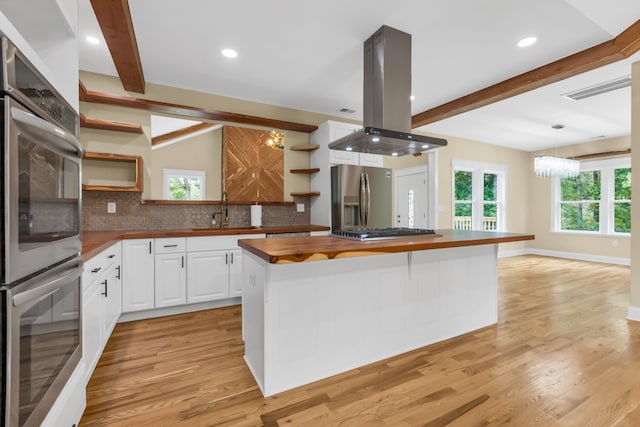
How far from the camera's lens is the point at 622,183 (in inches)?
237

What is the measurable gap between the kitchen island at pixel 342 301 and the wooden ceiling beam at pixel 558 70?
1.89 meters

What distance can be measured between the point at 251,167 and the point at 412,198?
3.52 meters

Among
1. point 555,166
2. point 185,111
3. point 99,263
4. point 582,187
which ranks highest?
point 185,111

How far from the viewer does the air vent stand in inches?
136

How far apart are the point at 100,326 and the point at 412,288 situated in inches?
89.8

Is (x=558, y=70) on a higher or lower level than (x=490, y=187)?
higher

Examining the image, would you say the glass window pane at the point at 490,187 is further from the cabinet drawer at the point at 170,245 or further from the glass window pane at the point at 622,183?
the cabinet drawer at the point at 170,245

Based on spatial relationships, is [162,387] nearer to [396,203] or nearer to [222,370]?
[222,370]

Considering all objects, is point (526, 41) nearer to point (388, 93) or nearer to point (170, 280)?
point (388, 93)

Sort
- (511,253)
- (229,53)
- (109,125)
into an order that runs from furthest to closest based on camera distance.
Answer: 1. (511,253)
2. (109,125)
3. (229,53)

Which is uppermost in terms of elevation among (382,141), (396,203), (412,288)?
(382,141)

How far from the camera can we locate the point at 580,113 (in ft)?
15.1

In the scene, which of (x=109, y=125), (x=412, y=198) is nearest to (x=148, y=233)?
(x=109, y=125)

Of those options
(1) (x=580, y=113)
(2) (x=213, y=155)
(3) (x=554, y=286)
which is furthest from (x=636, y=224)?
(2) (x=213, y=155)
